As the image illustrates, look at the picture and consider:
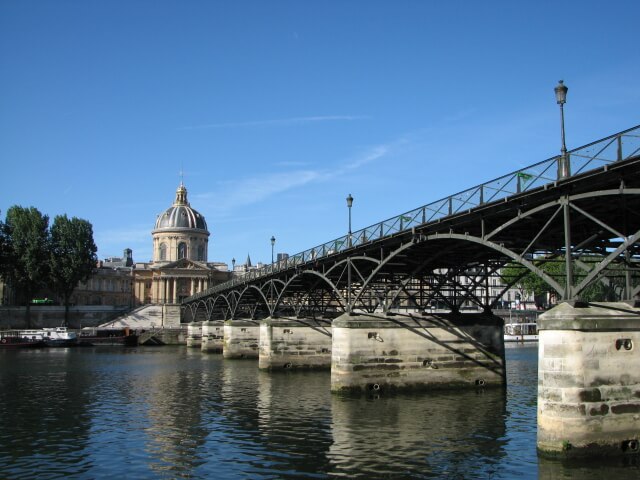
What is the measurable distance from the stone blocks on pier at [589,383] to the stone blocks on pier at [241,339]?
54.6 metres

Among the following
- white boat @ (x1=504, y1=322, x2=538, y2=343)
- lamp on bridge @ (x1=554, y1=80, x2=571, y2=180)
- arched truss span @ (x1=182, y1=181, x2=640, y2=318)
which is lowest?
white boat @ (x1=504, y1=322, x2=538, y2=343)

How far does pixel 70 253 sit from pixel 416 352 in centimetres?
9240

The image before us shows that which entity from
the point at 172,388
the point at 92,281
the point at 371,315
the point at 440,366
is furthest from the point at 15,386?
the point at 92,281

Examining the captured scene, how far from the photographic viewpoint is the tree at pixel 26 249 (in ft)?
362

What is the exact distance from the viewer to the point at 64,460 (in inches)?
885

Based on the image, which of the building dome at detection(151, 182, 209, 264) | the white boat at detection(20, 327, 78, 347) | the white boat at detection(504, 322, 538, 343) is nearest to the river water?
the white boat at detection(20, 327, 78, 347)

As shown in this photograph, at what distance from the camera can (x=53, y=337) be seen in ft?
322

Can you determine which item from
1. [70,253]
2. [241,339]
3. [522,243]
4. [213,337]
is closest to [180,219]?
[70,253]

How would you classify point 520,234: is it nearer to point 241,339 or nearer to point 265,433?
point 265,433

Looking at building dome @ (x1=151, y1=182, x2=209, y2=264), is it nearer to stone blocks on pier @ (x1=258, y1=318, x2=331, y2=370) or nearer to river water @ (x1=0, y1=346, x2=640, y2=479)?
stone blocks on pier @ (x1=258, y1=318, x2=331, y2=370)

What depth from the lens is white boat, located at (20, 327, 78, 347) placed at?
96.5 metres

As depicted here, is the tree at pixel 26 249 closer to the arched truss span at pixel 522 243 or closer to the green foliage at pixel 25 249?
the green foliage at pixel 25 249

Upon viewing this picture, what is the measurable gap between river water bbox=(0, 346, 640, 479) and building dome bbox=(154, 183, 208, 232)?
477ft

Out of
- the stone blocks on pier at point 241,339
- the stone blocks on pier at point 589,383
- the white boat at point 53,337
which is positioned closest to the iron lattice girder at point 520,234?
the stone blocks on pier at point 589,383
